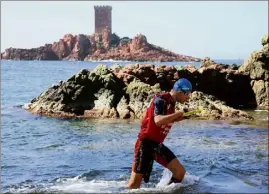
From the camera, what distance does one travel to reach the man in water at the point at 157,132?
9211 mm

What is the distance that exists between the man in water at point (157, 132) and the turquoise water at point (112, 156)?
0.82 meters

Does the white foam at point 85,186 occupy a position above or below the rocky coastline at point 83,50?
below

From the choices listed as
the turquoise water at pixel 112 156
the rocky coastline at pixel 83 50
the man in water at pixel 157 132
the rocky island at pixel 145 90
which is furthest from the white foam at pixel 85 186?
the rocky coastline at pixel 83 50

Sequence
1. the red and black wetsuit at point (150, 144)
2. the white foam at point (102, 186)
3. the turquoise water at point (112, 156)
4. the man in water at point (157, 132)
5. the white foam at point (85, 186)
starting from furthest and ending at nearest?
the turquoise water at point (112, 156) → the white foam at point (85, 186) → the white foam at point (102, 186) → the red and black wetsuit at point (150, 144) → the man in water at point (157, 132)

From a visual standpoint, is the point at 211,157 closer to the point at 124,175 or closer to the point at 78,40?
the point at 124,175

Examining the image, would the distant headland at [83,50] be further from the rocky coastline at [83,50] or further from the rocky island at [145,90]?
Answer: the rocky island at [145,90]

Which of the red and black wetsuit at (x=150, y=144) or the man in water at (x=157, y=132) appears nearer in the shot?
the man in water at (x=157, y=132)

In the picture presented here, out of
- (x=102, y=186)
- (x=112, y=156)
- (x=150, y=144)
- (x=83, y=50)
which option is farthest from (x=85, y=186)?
(x=83, y=50)

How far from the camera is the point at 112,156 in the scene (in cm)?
1554

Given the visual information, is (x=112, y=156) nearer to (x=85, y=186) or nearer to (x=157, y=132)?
(x=85, y=186)

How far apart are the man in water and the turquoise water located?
0.82m

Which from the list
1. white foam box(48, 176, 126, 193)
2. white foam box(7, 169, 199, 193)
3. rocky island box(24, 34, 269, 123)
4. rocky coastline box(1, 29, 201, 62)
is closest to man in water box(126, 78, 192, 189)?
white foam box(7, 169, 199, 193)

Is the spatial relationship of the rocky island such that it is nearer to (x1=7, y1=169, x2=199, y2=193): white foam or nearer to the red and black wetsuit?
(x1=7, y1=169, x2=199, y2=193): white foam

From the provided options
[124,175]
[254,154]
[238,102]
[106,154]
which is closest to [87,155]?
[106,154]
